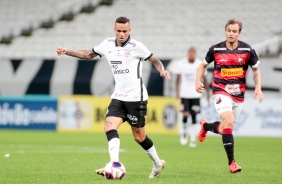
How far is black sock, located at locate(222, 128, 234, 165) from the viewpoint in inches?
449

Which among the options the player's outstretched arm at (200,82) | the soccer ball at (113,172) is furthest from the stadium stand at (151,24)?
the soccer ball at (113,172)

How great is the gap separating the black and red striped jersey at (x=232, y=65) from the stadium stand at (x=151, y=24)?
62.5 feet

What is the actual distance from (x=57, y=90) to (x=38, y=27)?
294 inches

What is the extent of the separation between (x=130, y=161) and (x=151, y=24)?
67.0 feet

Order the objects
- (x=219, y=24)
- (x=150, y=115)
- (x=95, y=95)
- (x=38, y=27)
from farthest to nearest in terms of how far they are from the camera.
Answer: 1. (x=38, y=27)
2. (x=219, y=24)
3. (x=95, y=95)
4. (x=150, y=115)

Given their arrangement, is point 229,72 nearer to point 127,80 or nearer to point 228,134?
point 228,134

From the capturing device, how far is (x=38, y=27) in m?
35.9

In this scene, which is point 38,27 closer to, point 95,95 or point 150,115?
point 95,95

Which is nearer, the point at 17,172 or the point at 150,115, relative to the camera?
the point at 17,172

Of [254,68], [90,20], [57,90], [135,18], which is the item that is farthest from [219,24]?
[254,68]

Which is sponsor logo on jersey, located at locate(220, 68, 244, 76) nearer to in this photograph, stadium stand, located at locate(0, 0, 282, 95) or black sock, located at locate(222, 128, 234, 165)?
black sock, located at locate(222, 128, 234, 165)

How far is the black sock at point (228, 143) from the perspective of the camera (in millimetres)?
11414

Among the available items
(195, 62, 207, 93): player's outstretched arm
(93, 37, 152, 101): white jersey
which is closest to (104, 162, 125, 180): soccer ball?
(93, 37, 152, 101): white jersey

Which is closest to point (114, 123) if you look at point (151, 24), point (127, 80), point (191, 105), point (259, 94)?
point (127, 80)
